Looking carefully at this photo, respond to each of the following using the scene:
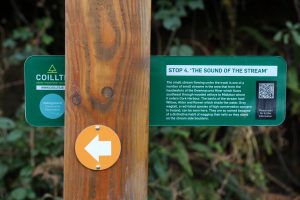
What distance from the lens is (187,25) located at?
4676 millimetres

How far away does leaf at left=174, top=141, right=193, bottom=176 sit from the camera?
3.72 meters

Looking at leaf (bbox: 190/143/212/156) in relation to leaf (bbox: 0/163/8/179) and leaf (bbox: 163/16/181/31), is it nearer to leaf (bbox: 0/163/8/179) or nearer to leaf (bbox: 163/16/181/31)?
leaf (bbox: 163/16/181/31)

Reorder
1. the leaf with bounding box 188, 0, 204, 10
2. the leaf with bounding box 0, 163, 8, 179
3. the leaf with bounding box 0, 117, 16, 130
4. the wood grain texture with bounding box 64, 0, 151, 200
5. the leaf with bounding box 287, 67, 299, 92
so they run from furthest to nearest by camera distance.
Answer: the leaf with bounding box 287, 67, 299, 92, the leaf with bounding box 188, 0, 204, 10, the leaf with bounding box 0, 163, 8, 179, the leaf with bounding box 0, 117, 16, 130, the wood grain texture with bounding box 64, 0, 151, 200

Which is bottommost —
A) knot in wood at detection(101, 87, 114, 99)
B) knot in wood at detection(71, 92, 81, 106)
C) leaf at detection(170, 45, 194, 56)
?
knot in wood at detection(71, 92, 81, 106)

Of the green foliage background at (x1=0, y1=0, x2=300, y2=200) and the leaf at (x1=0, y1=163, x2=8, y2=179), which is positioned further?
the green foliage background at (x1=0, y1=0, x2=300, y2=200)

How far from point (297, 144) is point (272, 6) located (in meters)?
1.39

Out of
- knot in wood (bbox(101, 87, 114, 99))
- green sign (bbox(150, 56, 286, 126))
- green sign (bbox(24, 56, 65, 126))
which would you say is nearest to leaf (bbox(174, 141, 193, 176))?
green sign (bbox(150, 56, 286, 126))

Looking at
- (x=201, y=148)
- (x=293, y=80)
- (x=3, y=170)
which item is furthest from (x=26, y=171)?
(x=293, y=80)

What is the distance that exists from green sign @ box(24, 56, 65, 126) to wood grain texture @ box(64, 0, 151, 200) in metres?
0.16

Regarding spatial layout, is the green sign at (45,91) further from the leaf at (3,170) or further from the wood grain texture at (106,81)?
the leaf at (3,170)

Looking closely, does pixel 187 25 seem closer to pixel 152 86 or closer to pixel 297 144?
pixel 297 144

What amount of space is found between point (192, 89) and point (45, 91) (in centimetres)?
53

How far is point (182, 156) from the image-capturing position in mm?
3775

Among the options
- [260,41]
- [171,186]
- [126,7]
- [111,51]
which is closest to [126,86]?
[111,51]
